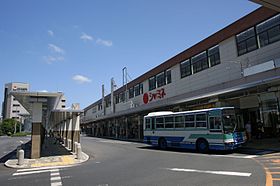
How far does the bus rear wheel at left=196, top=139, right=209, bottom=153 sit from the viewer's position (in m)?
17.2

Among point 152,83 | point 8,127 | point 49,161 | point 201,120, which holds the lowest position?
point 49,161

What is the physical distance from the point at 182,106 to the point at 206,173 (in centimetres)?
1865

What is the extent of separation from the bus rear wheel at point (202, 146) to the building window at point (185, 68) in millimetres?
13765

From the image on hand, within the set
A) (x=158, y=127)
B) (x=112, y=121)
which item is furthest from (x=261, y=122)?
(x=112, y=121)

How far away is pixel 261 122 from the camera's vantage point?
71.9 ft

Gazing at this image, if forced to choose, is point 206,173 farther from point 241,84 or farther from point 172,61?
point 172,61

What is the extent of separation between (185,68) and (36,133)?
20.0 meters

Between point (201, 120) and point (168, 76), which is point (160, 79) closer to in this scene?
point (168, 76)

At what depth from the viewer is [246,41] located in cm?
2236

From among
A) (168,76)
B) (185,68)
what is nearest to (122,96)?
(168,76)

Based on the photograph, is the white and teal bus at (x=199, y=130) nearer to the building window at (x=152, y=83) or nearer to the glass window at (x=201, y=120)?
the glass window at (x=201, y=120)

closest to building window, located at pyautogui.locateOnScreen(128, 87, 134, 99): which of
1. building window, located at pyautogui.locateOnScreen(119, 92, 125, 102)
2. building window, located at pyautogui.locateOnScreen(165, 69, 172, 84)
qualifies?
building window, located at pyautogui.locateOnScreen(119, 92, 125, 102)

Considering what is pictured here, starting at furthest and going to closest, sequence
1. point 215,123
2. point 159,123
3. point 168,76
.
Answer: point 168,76
point 159,123
point 215,123

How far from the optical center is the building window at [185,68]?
30381 millimetres
